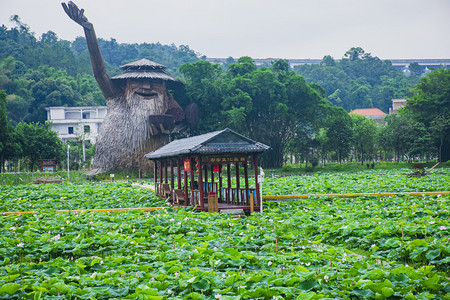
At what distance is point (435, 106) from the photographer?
129 feet

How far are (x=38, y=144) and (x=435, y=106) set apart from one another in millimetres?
32530

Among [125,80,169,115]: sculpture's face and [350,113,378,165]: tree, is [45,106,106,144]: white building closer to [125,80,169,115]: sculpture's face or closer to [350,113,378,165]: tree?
[125,80,169,115]: sculpture's face

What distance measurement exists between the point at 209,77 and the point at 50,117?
30.0 m

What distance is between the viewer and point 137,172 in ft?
105

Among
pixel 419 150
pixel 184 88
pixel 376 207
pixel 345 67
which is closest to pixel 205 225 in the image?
pixel 376 207

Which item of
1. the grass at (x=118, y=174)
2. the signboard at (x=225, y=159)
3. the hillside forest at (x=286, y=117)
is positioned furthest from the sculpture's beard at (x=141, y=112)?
the signboard at (x=225, y=159)

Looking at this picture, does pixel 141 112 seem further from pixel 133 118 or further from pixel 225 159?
pixel 225 159

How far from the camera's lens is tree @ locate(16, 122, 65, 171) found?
36062 millimetres

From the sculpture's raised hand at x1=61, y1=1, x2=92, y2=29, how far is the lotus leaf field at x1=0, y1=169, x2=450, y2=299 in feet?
59.8

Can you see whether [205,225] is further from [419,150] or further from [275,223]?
[419,150]

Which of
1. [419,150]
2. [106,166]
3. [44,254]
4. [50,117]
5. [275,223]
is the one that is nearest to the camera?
[44,254]

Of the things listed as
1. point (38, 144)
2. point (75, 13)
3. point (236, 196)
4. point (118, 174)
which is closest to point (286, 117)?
point (118, 174)

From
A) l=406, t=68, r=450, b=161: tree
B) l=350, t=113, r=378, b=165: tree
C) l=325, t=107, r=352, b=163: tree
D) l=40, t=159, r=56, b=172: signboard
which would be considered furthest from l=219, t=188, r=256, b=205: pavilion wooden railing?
l=406, t=68, r=450, b=161: tree

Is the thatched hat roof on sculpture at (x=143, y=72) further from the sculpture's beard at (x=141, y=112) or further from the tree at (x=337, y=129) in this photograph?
the tree at (x=337, y=129)
